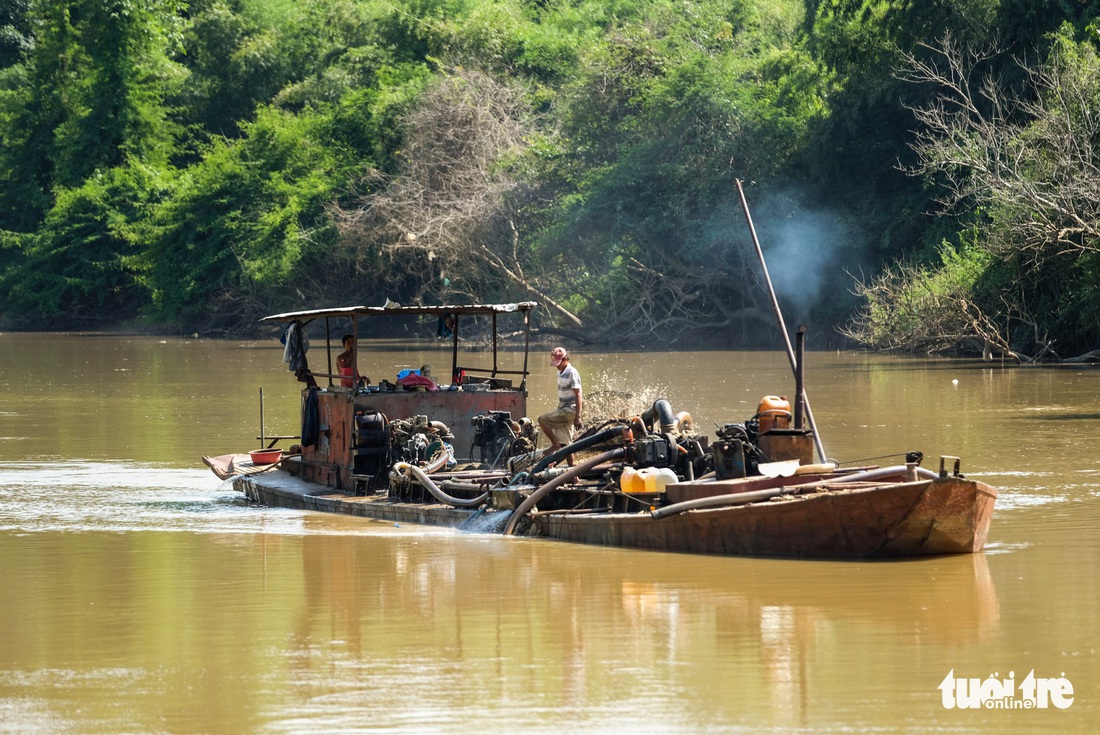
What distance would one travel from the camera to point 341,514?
599 inches

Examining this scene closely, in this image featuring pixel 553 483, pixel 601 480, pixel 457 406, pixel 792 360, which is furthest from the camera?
pixel 457 406

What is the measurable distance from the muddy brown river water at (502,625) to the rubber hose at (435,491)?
448mm

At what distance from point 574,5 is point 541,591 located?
56.5 metres

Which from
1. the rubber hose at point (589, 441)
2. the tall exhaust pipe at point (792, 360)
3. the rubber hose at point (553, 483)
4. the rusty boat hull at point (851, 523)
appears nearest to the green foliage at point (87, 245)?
the tall exhaust pipe at point (792, 360)

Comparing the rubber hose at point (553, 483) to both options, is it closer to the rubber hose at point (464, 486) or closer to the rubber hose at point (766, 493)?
the rubber hose at point (464, 486)

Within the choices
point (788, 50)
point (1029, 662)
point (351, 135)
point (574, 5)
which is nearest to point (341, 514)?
point (1029, 662)

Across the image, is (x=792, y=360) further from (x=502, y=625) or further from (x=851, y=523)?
(x=502, y=625)

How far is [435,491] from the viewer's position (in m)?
14.3

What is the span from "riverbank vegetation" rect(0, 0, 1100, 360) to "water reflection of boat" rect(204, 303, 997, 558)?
688 inches

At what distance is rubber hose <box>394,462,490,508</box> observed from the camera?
14.1 metres

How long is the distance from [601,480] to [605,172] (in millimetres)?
28906

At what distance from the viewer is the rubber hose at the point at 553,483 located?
13523 millimetres

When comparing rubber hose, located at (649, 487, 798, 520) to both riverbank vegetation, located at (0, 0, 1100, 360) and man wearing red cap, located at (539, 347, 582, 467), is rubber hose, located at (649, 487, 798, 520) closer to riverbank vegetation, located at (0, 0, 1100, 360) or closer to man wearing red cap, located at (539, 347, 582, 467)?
man wearing red cap, located at (539, 347, 582, 467)

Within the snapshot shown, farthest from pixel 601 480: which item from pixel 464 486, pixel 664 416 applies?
pixel 464 486
